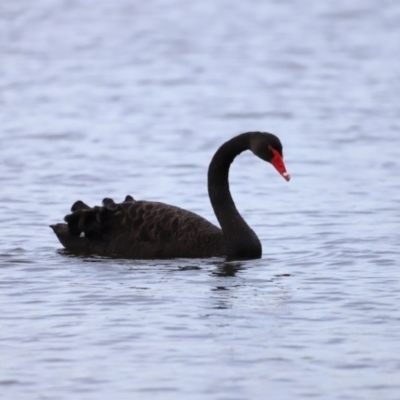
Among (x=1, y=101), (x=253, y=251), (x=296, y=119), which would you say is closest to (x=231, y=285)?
(x=253, y=251)

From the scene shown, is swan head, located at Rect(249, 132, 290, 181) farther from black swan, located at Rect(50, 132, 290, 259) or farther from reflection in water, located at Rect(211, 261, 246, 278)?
reflection in water, located at Rect(211, 261, 246, 278)

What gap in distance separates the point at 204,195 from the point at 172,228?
2794mm

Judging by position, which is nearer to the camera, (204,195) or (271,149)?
(271,149)

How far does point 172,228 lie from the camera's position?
8805 mm

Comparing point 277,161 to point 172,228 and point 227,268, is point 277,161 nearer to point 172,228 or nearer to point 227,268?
point 227,268

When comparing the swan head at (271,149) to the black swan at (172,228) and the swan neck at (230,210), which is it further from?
the swan neck at (230,210)

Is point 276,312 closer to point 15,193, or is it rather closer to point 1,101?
point 15,193

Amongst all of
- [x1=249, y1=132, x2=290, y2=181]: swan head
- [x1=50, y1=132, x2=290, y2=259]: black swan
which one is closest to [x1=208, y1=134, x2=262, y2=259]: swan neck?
[x1=50, y1=132, x2=290, y2=259]: black swan

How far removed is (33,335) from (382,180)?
6048 millimetres

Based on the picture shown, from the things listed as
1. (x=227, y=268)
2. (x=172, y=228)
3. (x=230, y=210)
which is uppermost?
(x=230, y=210)

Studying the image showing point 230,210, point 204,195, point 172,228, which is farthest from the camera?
point 204,195

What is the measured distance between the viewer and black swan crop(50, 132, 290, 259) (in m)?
8.66

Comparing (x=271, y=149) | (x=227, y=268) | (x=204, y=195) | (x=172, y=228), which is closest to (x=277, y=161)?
(x=271, y=149)

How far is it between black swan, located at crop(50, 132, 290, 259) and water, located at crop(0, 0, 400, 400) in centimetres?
17
